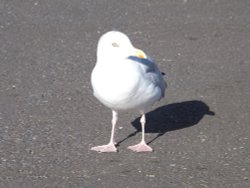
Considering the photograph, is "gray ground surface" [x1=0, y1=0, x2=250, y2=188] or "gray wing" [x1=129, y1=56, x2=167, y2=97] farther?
"gray wing" [x1=129, y1=56, x2=167, y2=97]

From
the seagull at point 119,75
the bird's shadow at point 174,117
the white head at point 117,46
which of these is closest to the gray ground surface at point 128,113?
the bird's shadow at point 174,117

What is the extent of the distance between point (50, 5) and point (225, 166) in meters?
6.70

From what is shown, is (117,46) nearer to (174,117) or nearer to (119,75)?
(119,75)

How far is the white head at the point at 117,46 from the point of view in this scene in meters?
6.98

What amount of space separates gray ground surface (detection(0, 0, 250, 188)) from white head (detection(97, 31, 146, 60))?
0.85m

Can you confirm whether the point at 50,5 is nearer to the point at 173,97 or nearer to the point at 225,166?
the point at 173,97

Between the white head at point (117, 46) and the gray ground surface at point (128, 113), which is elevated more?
the white head at point (117, 46)

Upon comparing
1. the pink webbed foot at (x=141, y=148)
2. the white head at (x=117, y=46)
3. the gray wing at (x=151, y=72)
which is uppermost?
the white head at (x=117, y=46)

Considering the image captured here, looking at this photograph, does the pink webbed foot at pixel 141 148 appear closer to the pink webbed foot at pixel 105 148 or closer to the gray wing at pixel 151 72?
the pink webbed foot at pixel 105 148

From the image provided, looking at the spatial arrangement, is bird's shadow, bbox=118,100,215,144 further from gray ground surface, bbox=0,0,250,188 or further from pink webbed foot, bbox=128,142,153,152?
pink webbed foot, bbox=128,142,153,152

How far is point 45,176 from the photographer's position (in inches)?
261

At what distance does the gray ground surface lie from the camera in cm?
677

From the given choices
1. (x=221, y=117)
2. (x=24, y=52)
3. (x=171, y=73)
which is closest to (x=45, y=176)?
(x=221, y=117)

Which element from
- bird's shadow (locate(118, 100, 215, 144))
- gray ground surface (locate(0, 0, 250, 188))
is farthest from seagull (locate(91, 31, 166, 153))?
bird's shadow (locate(118, 100, 215, 144))
